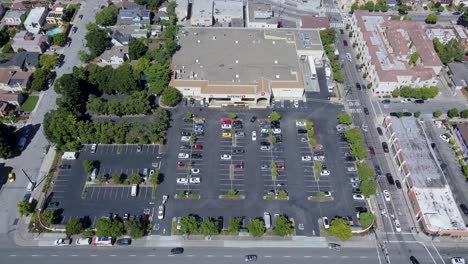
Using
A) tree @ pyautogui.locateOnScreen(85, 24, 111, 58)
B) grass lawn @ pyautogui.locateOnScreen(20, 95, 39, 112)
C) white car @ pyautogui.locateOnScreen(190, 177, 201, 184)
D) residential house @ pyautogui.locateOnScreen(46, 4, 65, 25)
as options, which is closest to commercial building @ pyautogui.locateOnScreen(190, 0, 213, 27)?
tree @ pyautogui.locateOnScreen(85, 24, 111, 58)

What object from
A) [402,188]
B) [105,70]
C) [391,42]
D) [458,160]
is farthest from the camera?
[391,42]

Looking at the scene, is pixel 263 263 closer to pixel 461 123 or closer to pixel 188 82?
pixel 188 82

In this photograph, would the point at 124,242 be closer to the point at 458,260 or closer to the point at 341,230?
the point at 341,230

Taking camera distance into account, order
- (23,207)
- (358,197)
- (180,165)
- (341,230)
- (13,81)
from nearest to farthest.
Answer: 1. (341,230)
2. (23,207)
3. (358,197)
4. (180,165)
5. (13,81)

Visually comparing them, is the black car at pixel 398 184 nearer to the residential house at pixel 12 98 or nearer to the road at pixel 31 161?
the road at pixel 31 161

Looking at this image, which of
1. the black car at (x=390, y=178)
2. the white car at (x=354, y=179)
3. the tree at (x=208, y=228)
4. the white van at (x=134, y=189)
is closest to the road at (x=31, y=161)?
the white van at (x=134, y=189)

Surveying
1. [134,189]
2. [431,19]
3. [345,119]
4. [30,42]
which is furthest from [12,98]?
[431,19]

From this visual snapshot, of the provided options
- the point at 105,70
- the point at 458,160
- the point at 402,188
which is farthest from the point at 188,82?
the point at 458,160
